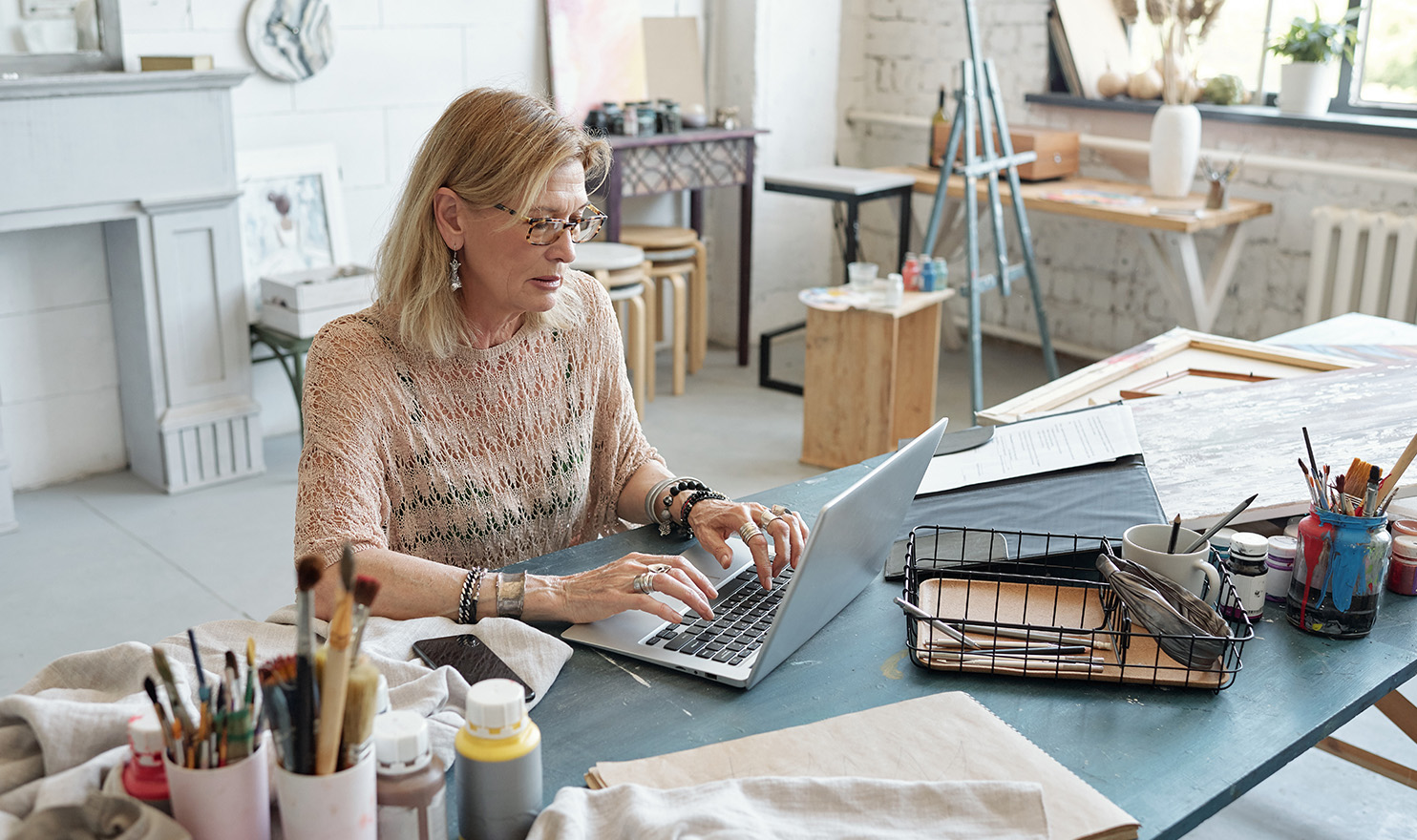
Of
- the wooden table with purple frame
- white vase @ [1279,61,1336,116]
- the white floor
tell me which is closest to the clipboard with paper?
the white floor

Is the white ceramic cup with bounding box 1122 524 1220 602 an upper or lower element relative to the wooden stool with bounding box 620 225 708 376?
upper

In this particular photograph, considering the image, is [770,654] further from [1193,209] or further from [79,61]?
[1193,209]

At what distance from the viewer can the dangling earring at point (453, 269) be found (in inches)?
67.7

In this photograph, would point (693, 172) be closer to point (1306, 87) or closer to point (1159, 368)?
point (1306, 87)

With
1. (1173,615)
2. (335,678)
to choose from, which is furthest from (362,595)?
(1173,615)

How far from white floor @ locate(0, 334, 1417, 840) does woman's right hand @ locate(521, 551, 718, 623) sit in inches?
50.9

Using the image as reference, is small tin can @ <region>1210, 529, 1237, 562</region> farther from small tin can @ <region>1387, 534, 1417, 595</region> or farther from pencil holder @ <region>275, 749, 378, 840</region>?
pencil holder @ <region>275, 749, 378, 840</region>

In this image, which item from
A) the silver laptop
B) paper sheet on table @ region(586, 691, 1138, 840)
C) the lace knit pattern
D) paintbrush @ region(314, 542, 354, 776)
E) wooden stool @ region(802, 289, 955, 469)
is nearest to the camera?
paintbrush @ region(314, 542, 354, 776)

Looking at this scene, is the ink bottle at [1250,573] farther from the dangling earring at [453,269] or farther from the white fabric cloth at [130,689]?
the dangling earring at [453,269]

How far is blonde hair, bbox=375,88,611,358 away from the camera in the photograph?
5.41 feet

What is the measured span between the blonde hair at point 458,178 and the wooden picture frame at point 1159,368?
3.11 feet

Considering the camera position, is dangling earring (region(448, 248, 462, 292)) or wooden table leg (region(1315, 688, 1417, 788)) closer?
dangling earring (region(448, 248, 462, 292))

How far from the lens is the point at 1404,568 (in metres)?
1.53

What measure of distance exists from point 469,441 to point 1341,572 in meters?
1.11
